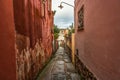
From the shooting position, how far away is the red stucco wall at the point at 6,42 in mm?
3420

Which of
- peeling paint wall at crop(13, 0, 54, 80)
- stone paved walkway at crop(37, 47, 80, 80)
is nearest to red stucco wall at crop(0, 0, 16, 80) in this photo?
peeling paint wall at crop(13, 0, 54, 80)

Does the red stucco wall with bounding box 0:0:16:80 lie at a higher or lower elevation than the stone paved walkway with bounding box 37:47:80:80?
higher

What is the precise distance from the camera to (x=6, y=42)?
3660 millimetres

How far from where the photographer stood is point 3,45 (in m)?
3.52

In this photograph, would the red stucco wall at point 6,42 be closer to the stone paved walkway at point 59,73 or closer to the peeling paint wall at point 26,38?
the peeling paint wall at point 26,38

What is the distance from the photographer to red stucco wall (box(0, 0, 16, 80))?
342 centimetres

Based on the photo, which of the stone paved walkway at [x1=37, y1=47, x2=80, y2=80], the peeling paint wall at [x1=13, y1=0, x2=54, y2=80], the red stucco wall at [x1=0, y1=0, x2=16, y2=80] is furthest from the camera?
the stone paved walkway at [x1=37, y1=47, x2=80, y2=80]

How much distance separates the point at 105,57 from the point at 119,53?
3.25 feet

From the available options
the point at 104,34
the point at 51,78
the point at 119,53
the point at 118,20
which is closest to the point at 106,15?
the point at 104,34

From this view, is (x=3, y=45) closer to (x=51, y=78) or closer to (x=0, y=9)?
(x=0, y=9)

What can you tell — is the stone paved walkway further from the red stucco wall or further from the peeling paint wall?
the red stucco wall

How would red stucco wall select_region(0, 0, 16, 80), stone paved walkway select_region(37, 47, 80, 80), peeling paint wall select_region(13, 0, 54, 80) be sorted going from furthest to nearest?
stone paved walkway select_region(37, 47, 80, 80) < peeling paint wall select_region(13, 0, 54, 80) < red stucco wall select_region(0, 0, 16, 80)

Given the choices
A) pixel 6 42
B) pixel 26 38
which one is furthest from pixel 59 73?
pixel 6 42

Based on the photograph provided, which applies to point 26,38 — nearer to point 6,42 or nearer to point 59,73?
point 6,42
